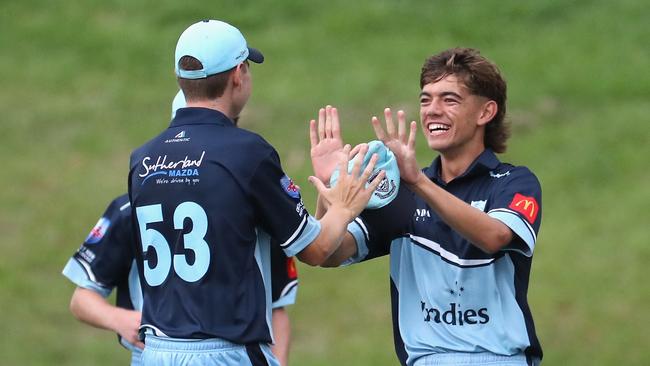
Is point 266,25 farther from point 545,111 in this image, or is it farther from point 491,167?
point 491,167

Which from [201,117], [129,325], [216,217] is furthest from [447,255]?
[129,325]

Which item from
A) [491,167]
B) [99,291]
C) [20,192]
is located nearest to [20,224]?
[20,192]

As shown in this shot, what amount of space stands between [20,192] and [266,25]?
12.9ft

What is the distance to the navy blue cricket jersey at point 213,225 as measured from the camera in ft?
15.7

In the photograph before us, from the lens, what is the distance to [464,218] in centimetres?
497

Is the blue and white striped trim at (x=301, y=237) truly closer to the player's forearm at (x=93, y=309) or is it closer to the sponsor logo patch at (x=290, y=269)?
the sponsor logo patch at (x=290, y=269)

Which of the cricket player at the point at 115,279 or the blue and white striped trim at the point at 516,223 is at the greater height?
Answer: the blue and white striped trim at the point at 516,223

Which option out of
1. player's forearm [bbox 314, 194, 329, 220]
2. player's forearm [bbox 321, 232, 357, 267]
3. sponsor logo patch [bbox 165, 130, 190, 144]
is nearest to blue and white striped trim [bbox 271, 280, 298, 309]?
player's forearm [bbox 321, 232, 357, 267]

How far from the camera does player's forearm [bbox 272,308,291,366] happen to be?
5.50 metres

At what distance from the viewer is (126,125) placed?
13.8 meters

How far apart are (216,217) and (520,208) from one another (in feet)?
4.32

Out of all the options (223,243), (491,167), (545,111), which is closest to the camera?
(223,243)

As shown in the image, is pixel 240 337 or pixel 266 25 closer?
pixel 240 337

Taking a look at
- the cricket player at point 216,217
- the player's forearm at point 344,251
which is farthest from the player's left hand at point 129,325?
the player's forearm at point 344,251
